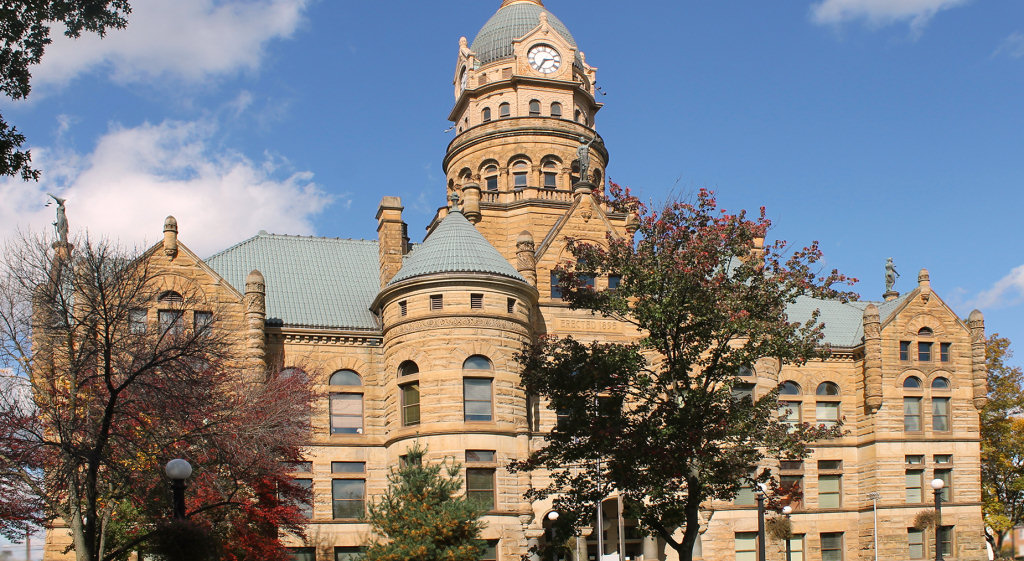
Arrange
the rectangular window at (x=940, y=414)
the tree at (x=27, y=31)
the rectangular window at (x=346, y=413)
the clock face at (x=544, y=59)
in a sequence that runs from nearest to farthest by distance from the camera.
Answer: the tree at (x=27, y=31) < the rectangular window at (x=346, y=413) < the rectangular window at (x=940, y=414) < the clock face at (x=544, y=59)

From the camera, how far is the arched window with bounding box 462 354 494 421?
41.8m

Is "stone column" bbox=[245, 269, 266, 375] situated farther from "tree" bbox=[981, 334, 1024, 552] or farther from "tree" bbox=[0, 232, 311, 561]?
"tree" bbox=[981, 334, 1024, 552]

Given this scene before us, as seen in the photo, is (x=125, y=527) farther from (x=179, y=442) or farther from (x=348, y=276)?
(x=348, y=276)

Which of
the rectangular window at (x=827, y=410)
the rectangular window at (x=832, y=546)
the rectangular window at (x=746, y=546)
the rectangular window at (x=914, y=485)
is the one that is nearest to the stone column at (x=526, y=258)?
the rectangular window at (x=746, y=546)

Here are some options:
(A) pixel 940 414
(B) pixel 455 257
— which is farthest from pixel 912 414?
(B) pixel 455 257

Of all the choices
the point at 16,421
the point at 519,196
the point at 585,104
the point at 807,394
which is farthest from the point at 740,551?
the point at 16,421

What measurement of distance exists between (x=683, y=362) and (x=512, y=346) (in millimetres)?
12916

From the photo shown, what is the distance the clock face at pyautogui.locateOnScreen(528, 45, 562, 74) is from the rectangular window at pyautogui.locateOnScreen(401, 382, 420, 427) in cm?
1998

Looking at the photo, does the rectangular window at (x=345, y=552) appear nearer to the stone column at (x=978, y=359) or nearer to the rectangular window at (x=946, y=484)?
the rectangular window at (x=946, y=484)

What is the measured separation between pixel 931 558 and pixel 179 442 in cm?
3483

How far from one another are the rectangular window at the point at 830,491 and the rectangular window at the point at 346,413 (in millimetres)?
21518

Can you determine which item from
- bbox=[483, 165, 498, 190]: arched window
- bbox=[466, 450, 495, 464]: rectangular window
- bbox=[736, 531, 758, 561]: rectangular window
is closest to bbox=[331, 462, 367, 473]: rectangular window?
bbox=[466, 450, 495, 464]: rectangular window

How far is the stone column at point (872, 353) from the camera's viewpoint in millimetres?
50559

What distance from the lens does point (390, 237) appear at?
48.0 meters
